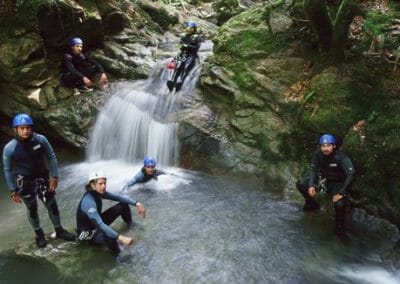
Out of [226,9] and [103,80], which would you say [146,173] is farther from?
[226,9]

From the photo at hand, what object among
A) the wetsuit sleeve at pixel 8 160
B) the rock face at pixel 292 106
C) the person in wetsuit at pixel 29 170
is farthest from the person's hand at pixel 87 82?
the wetsuit sleeve at pixel 8 160

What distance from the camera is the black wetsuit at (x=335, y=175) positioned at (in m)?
7.48

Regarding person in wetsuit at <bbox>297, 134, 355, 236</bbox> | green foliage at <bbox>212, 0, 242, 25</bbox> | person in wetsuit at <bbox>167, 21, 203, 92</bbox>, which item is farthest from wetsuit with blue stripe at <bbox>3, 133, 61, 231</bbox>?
green foliage at <bbox>212, 0, 242, 25</bbox>

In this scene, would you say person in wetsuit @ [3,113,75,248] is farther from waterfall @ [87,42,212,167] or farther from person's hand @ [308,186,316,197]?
person's hand @ [308,186,316,197]

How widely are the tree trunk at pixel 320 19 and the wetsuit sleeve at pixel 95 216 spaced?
19.9ft

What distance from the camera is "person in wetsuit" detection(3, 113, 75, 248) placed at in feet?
21.6

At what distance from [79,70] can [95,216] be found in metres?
7.18

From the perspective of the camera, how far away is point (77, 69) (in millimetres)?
12469

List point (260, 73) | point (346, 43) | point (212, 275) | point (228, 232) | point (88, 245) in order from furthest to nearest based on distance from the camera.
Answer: point (260, 73) → point (346, 43) → point (228, 232) → point (88, 245) → point (212, 275)

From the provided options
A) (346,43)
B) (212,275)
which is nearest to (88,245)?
(212,275)

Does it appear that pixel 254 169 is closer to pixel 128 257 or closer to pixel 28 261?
pixel 128 257

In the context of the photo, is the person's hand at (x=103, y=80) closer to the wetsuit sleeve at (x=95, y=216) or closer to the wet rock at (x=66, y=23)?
the wet rock at (x=66, y=23)

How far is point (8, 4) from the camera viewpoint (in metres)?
11.1

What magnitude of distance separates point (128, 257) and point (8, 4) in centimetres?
822
